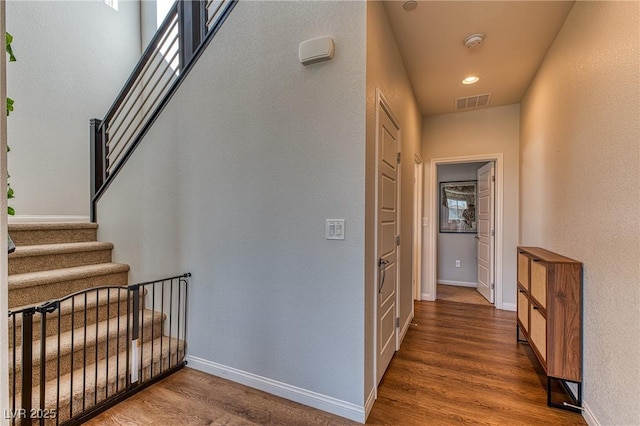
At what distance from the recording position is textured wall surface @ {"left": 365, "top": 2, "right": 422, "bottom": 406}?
1.83 metres

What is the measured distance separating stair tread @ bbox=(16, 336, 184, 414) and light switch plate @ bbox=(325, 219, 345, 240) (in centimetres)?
158

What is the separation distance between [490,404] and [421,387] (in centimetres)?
43

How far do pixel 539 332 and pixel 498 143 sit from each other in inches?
105

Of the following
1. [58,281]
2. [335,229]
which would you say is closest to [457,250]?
[335,229]

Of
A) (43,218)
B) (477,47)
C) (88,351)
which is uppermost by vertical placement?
(477,47)

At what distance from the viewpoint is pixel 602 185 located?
1.69 metres

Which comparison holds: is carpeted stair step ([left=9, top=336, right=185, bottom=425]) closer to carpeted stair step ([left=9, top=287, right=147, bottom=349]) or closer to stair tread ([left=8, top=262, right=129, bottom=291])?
carpeted stair step ([left=9, top=287, right=147, bottom=349])

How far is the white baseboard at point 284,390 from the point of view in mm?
1780

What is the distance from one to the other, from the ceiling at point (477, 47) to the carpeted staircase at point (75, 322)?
302 cm

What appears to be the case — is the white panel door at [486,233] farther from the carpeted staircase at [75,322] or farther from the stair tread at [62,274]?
the stair tread at [62,274]

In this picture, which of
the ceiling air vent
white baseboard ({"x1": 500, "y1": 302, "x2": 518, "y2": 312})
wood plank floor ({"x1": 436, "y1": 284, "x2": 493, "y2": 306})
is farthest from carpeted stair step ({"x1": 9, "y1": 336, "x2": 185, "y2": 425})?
the ceiling air vent

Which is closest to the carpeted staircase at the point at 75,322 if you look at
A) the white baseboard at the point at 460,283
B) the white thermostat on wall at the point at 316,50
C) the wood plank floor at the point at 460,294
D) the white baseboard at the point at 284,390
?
the white baseboard at the point at 284,390

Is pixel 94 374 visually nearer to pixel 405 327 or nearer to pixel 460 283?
pixel 405 327

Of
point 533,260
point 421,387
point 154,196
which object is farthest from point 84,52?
point 533,260
